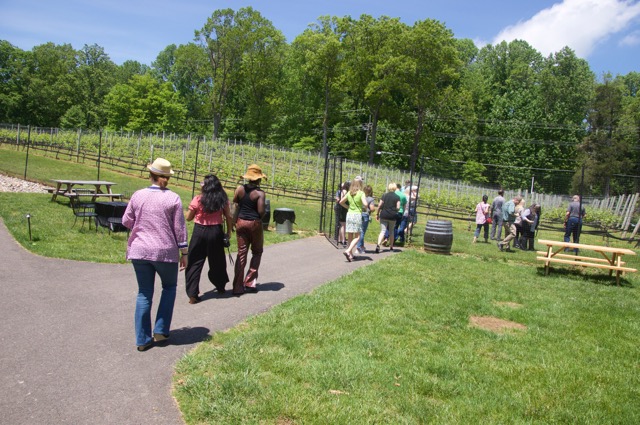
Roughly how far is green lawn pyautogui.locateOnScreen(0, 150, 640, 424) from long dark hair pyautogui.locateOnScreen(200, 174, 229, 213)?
5.50ft

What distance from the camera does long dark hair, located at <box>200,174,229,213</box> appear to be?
22.4 ft

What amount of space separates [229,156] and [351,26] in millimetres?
Result: 26167

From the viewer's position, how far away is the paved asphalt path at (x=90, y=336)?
380 centimetres

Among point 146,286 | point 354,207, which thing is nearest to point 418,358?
point 146,286

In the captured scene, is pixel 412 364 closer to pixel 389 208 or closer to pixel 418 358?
pixel 418 358

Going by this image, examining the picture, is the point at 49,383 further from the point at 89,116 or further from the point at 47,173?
the point at 89,116

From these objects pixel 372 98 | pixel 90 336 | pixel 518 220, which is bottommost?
pixel 90 336

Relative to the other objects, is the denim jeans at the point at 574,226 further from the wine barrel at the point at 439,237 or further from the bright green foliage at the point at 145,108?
the bright green foliage at the point at 145,108

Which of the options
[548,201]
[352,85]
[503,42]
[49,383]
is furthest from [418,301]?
[503,42]

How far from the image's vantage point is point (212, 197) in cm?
684

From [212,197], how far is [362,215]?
5.54 meters

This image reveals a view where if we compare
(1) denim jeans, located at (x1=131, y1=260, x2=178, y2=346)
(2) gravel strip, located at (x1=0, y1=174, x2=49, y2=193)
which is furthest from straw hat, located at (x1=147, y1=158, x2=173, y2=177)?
(2) gravel strip, located at (x1=0, y1=174, x2=49, y2=193)

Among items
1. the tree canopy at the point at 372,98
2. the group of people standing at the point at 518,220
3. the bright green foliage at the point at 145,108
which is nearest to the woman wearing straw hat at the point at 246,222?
the group of people standing at the point at 518,220

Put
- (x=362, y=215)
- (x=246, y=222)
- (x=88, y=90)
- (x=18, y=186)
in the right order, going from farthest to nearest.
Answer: (x=88, y=90)
(x=18, y=186)
(x=362, y=215)
(x=246, y=222)
